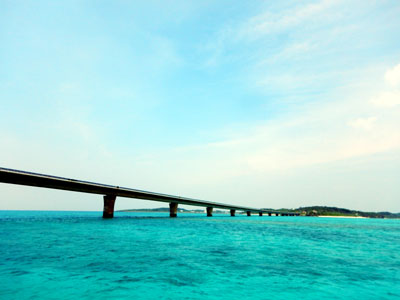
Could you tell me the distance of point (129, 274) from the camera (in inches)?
585

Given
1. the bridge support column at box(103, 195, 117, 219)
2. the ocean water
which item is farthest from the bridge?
the ocean water

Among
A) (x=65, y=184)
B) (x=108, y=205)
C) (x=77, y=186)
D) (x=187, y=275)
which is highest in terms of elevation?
(x=65, y=184)

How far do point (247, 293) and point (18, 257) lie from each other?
18041 mm

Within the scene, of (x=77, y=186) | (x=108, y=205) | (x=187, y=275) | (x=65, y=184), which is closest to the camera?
(x=187, y=275)

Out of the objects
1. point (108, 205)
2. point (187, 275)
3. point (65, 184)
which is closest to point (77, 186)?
point (65, 184)

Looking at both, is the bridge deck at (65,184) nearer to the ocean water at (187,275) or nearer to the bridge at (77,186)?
the bridge at (77,186)

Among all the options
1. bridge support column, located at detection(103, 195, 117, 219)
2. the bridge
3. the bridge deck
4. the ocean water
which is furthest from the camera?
bridge support column, located at detection(103, 195, 117, 219)

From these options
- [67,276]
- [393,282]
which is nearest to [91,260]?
[67,276]

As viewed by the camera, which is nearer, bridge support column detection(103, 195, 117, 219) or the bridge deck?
the bridge deck

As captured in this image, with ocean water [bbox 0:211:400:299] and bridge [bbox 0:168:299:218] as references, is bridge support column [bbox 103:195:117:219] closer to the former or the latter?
bridge [bbox 0:168:299:218]

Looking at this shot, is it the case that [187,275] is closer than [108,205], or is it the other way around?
[187,275]

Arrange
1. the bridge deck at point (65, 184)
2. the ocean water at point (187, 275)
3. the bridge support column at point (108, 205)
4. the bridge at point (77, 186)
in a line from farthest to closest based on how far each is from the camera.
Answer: the bridge support column at point (108, 205), the bridge at point (77, 186), the bridge deck at point (65, 184), the ocean water at point (187, 275)

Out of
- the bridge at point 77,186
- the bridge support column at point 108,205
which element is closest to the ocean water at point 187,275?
the bridge at point 77,186

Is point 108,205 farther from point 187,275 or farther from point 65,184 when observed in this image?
point 187,275
